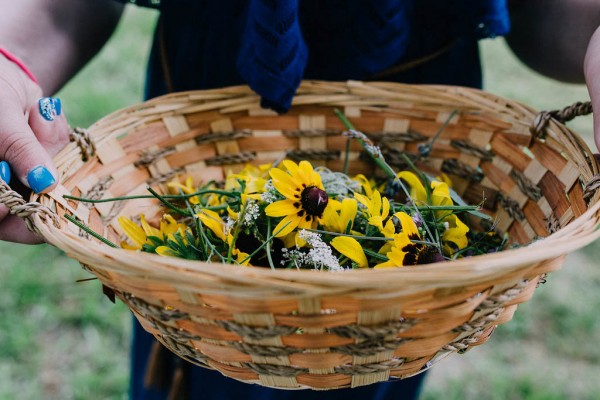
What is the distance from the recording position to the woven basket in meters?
0.45

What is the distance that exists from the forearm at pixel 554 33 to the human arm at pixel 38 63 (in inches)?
22.8

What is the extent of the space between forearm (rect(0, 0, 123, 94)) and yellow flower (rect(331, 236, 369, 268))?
1.46 feet

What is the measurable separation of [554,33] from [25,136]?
671 millimetres

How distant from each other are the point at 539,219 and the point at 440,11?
30 cm

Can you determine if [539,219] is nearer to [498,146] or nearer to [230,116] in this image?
[498,146]

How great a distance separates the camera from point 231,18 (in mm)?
813

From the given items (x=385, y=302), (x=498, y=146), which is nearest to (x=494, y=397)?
(x=498, y=146)

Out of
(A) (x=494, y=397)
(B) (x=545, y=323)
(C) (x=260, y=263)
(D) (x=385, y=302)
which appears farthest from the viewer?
(B) (x=545, y=323)

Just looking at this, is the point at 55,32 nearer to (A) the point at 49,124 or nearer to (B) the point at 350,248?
(A) the point at 49,124

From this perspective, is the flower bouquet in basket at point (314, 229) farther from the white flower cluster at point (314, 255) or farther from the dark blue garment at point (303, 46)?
the dark blue garment at point (303, 46)

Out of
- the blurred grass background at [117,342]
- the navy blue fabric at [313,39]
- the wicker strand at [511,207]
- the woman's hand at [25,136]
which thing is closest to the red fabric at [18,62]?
the woman's hand at [25,136]

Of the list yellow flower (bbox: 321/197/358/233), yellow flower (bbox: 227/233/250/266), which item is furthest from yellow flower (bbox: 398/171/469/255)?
yellow flower (bbox: 227/233/250/266)

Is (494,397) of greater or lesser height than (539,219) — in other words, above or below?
below

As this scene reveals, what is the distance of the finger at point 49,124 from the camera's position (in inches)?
26.6
